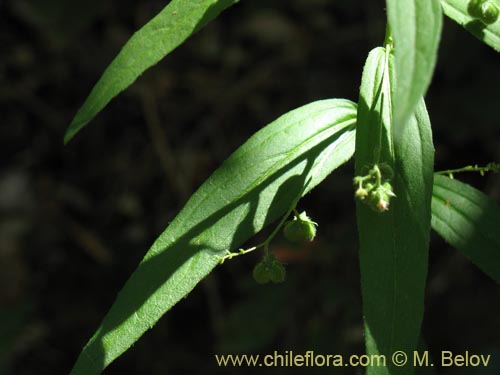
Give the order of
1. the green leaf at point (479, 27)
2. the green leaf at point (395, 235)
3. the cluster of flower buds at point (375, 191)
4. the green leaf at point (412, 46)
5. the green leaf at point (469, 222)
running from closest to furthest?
1. the green leaf at point (412, 46)
2. the cluster of flower buds at point (375, 191)
3. the green leaf at point (395, 235)
4. the green leaf at point (479, 27)
5. the green leaf at point (469, 222)

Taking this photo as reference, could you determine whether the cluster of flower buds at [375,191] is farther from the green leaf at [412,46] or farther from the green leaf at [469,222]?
the green leaf at [469,222]

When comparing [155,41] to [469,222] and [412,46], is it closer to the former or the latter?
[412,46]

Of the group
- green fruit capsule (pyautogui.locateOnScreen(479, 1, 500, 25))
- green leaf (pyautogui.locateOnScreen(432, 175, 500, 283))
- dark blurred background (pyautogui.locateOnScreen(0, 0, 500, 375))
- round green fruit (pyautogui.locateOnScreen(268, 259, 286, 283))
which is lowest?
dark blurred background (pyautogui.locateOnScreen(0, 0, 500, 375))

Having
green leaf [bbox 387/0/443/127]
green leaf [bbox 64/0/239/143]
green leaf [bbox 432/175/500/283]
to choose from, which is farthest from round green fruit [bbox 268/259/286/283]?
green leaf [bbox 387/0/443/127]

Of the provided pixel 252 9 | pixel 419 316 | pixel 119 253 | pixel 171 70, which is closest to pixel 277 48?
pixel 252 9

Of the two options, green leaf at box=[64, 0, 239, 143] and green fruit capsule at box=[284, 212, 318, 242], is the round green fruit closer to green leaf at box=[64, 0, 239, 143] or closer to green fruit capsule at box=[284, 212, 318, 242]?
green fruit capsule at box=[284, 212, 318, 242]

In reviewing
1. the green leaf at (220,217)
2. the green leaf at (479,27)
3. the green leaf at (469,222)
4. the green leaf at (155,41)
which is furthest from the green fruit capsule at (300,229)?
the green leaf at (479,27)

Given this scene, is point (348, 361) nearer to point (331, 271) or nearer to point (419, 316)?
point (331, 271)
